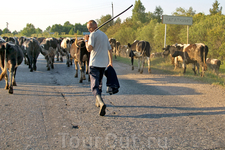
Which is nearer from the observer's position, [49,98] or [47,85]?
[49,98]

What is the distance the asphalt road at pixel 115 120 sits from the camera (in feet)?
12.3

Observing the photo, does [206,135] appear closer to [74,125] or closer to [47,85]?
[74,125]

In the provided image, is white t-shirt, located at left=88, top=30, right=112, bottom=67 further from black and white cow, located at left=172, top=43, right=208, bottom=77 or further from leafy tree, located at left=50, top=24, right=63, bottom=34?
leafy tree, located at left=50, top=24, right=63, bottom=34

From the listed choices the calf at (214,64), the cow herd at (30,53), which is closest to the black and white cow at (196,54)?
the calf at (214,64)

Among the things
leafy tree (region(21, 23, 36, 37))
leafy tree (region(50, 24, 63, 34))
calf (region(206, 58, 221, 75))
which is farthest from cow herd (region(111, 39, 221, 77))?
leafy tree (region(50, 24, 63, 34))

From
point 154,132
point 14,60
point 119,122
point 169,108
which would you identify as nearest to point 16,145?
point 119,122

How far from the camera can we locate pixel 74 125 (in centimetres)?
449

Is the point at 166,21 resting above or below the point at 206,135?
above

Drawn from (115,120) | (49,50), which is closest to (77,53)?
(49,50)

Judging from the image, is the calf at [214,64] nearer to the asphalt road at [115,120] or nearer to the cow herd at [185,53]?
the cow herd at [185,53]

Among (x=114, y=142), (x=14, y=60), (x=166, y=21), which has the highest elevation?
(x=166, y=21)

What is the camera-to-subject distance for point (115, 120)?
15.8ft

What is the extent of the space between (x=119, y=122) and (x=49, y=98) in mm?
2931

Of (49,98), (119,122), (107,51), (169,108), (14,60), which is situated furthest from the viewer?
(14,60)
